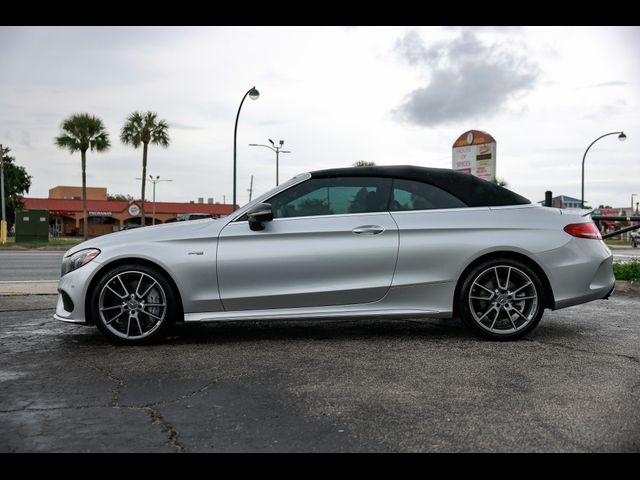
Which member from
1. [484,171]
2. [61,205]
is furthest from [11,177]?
[484,171]

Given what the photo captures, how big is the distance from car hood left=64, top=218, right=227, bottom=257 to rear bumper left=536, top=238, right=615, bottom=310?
2.78 metres

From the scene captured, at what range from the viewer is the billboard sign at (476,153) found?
61.0 feet

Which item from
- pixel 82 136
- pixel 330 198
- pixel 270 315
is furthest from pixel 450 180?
pixel 82 136

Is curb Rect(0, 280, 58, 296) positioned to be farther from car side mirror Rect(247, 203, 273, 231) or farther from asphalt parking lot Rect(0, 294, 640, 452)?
car side mirror Rect(247, 203, 273, 231)

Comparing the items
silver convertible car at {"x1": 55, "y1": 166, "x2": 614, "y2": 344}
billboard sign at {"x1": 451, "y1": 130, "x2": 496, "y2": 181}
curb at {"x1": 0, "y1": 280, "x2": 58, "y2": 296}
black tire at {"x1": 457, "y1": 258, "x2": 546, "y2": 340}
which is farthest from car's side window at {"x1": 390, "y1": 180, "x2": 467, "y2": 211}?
billboard sign at {"x1": 451, "y1": 130, "x2": 496, "y2": 181}

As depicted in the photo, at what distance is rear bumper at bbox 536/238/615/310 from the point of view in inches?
205

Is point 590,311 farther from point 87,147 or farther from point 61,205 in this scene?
point 61,205

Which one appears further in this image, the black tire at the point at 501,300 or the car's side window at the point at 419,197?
the car's side window at the point at 419,197

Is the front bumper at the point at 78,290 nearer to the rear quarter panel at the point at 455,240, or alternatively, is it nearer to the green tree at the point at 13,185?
the rear quarter panel at the point at 455,240

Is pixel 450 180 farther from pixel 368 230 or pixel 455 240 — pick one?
pixel 368 230

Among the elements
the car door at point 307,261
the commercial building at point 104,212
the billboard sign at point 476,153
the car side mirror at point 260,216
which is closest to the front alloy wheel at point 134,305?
the car door at point 307,261

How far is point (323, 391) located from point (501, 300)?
218 centimetres
